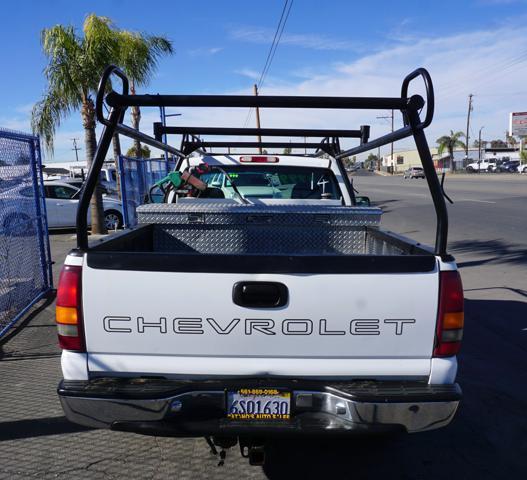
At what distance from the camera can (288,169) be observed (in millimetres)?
5801

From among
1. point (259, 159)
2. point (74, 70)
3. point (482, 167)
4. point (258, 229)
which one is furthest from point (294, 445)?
point (482, 167)

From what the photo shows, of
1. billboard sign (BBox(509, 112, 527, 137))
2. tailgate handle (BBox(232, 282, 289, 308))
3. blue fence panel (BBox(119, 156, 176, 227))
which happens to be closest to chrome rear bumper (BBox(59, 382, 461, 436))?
tailgate handle (BBox(232, 282, 289, 308))

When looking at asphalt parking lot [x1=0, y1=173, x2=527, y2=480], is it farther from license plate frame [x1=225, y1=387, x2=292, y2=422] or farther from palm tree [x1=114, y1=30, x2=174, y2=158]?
palm tree [x1=114, y1=30, x2=174, y2=158]

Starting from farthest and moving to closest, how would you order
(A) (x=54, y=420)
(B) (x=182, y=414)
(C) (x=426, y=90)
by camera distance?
(A) (x=54, y=420) < (C) (x=426, y=90) < (B) (x=182, y=414)

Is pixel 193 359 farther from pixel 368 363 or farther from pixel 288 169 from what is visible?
pixel 288 169

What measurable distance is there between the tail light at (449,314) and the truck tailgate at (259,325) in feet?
0.14

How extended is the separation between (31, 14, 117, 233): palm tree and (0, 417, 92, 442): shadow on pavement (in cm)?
884

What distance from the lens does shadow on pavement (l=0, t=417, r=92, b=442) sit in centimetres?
370

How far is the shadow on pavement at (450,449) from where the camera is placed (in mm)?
3256

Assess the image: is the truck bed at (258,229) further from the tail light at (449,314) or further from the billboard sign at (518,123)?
the billboard sign at (518,123)

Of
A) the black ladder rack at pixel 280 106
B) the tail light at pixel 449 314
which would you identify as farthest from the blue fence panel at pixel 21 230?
the tail light at pixel 449 314

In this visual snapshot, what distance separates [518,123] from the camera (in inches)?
2977

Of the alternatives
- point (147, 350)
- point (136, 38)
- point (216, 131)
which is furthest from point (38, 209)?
point (136, 38)

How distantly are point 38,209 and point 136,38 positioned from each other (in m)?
10.4
